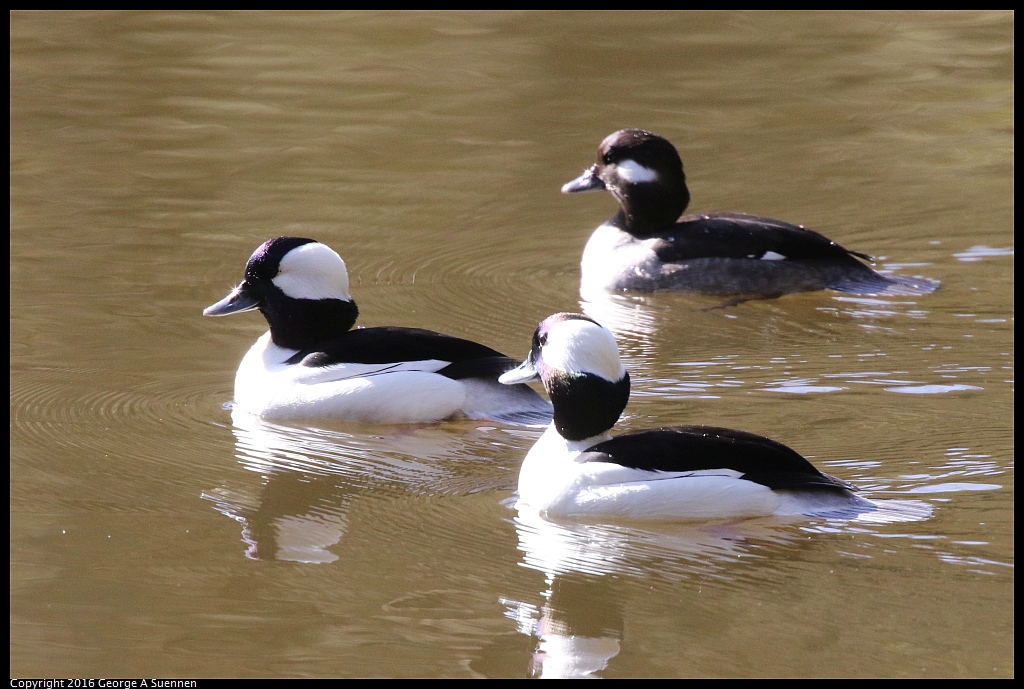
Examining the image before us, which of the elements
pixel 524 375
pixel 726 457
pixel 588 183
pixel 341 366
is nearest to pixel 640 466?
pixel 726 457

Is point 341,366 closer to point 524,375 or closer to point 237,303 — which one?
point 237,303

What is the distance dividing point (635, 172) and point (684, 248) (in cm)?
70

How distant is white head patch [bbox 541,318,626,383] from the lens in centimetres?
587

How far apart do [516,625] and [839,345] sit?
3854 millimetres

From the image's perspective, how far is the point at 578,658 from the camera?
4.95 metres

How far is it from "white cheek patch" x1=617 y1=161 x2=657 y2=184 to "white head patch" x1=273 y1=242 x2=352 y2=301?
10.5 ft

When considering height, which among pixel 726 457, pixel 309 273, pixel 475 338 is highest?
pixel 309 273

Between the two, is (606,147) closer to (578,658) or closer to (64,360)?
(64,360)

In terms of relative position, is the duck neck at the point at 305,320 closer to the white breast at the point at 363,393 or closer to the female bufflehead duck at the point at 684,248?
the white breast at the point at 363,393

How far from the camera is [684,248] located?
32.1 ft

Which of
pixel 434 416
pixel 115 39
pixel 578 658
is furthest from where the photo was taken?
pixel 115 39

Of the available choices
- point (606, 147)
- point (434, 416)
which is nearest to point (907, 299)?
point (606, 147)

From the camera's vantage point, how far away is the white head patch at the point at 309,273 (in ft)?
24.6

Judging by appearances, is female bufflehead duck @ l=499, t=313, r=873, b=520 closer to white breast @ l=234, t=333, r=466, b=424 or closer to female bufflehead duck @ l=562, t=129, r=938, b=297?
white breast @ l=234, t=333, r=466, b=424
